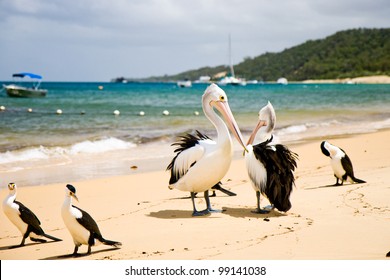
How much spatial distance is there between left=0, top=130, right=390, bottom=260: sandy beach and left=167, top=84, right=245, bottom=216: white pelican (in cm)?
33

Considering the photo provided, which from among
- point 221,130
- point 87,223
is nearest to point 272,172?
point 221,130

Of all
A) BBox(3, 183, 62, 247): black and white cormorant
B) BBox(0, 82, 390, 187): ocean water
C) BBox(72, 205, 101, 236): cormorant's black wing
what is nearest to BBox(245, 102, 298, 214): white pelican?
BBox(72, 205, 101, 236): cormorant's black wing

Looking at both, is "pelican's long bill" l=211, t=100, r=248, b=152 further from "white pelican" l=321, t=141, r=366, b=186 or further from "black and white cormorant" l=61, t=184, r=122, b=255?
"white pelican" l=321, t=141, r=366, b=186

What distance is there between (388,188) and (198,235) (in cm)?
238

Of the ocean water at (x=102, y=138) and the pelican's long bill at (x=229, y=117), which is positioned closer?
the pelican's long bill at (x=229, y=117)

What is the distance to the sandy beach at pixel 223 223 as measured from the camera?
374 centimetres

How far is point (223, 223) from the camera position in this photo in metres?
4.58

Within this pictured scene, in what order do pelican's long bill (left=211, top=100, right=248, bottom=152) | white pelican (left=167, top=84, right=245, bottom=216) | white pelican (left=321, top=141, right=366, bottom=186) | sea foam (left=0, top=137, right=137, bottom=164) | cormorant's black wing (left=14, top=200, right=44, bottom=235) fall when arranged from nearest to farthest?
cormorant's black wing (left=14, top=200, right=44, bottom=235)
white pelican (left=167, top=84, right=245, bottom=216)
pelican's long bill (left=211, top=100, right=248, bottom=152)
white pelican (left=321, top=141, right=366, bottom=186)
sea foam (left=0, top=137, right=137, bottom=164)

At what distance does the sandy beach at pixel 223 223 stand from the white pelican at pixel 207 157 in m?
0.33

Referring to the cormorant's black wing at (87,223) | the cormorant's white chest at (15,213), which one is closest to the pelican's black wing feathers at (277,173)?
the cormorant's black wing at (87,223)

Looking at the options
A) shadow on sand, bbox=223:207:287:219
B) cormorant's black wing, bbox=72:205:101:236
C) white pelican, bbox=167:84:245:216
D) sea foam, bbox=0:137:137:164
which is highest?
white pelican, bbox=167:84:245:216

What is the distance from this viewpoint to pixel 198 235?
165 inches

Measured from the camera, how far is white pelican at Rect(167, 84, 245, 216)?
477cm

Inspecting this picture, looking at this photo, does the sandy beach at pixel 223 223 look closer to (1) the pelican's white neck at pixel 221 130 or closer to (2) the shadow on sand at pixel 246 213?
(2) the shadow on sand at pixel 246 213
